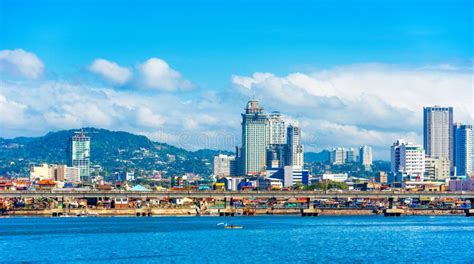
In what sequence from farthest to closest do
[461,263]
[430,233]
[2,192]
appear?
[2,192] < [430,233] < [461,263]

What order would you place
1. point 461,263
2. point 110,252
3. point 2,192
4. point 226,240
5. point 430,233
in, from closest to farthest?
point 461,263 < point 110,252 < point 226,240 < point 430,233 < point 2,192

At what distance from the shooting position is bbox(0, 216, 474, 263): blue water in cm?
8312

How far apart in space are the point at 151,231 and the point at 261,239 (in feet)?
71.5

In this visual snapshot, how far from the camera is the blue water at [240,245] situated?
3273 inches

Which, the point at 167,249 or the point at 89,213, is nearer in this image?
the point at 167,249

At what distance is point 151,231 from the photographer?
126312mm

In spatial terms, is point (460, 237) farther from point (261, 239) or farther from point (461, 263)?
point (461, 263)

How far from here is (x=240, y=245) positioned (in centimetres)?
9956

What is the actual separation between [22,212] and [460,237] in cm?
10657

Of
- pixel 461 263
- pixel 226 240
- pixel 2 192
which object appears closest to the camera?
pixel 461 263

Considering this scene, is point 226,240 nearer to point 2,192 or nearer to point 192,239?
point 192,239

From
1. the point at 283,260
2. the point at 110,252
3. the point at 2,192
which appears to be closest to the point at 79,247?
the point at 110,252

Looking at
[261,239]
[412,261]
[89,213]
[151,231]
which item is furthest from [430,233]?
[89,213]

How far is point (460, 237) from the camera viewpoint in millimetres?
111375
